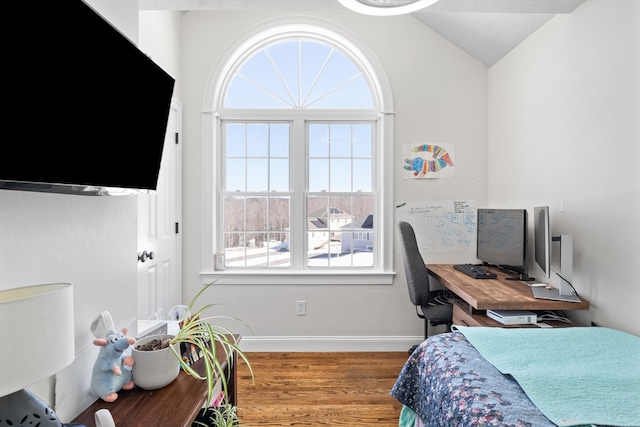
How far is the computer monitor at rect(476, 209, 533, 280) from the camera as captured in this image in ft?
7.73

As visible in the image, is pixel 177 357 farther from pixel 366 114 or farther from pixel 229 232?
pixel 366 114

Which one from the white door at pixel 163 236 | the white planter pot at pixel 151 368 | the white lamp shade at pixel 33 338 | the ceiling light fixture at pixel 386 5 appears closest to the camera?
the white lamp shade at pixel 33 338

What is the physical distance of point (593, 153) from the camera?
1.91 metres

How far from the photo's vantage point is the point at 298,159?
3.12 m

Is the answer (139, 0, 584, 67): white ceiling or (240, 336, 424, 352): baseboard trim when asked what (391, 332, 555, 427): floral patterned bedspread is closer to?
(240, 336, 424, 352): baseboard trim

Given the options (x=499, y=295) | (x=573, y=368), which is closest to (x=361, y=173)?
(x=499, y=295)

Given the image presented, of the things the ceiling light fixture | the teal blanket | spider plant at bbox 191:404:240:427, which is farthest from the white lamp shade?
the ceiling light fixture

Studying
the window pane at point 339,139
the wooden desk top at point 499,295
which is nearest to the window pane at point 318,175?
the window pane at point 339,139

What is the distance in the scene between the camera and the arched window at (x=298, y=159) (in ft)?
10.2

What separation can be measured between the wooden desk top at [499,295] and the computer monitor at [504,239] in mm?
116

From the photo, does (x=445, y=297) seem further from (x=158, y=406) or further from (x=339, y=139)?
(x=158, y=406)

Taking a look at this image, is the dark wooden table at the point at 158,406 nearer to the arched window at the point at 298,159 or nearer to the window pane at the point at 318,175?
the arched window at the point at 298,159

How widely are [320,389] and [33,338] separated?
2.09 metres

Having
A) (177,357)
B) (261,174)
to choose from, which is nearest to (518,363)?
(177,357)
